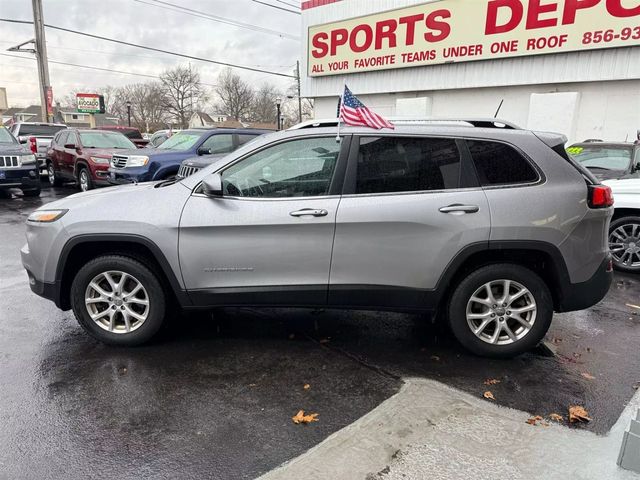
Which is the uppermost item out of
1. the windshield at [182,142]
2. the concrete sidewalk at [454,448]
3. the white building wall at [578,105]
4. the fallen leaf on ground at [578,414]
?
the white building wall at [578,105]

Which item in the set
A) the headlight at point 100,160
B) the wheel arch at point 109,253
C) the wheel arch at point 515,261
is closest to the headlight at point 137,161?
the headlight at point 100,160

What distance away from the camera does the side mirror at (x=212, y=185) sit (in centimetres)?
352

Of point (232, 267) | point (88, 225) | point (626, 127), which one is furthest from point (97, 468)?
point (626, 127)

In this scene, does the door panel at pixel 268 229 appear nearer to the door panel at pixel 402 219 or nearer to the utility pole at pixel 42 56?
the door panel at pixel 402 219

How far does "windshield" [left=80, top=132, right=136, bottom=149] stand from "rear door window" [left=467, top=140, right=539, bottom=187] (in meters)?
10.9

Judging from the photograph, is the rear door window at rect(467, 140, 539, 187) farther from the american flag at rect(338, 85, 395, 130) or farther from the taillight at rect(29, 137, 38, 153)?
the taillight at rect(29, 137, 38, 153)

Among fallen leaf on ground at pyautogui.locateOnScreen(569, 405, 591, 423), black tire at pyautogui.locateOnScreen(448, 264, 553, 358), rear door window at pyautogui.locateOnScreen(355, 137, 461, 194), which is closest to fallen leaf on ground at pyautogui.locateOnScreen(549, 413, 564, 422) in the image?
fallen leaf on ground at pyautogui.locateOnScreen(569, 405, 591, 423)

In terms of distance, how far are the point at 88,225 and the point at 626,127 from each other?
14484 millimetres

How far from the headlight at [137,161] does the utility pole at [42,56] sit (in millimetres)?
17178

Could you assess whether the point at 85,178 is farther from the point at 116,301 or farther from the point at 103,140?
the point at 116,301

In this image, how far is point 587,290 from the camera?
3.58 meters

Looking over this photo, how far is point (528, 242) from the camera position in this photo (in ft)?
11.3

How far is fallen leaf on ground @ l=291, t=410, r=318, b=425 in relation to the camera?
2867 millimetres

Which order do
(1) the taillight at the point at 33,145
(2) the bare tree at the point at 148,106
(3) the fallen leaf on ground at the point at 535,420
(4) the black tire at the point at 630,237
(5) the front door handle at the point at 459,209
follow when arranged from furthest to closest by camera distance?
(2) the bare tree at the point at 148,106
(1) the taillight at the point at 33,145
(4) the black tire at the point at 630,237
(5) the front door handle at the point at 459,209
(3) the fallen leaf on ground at the point at 535,420
